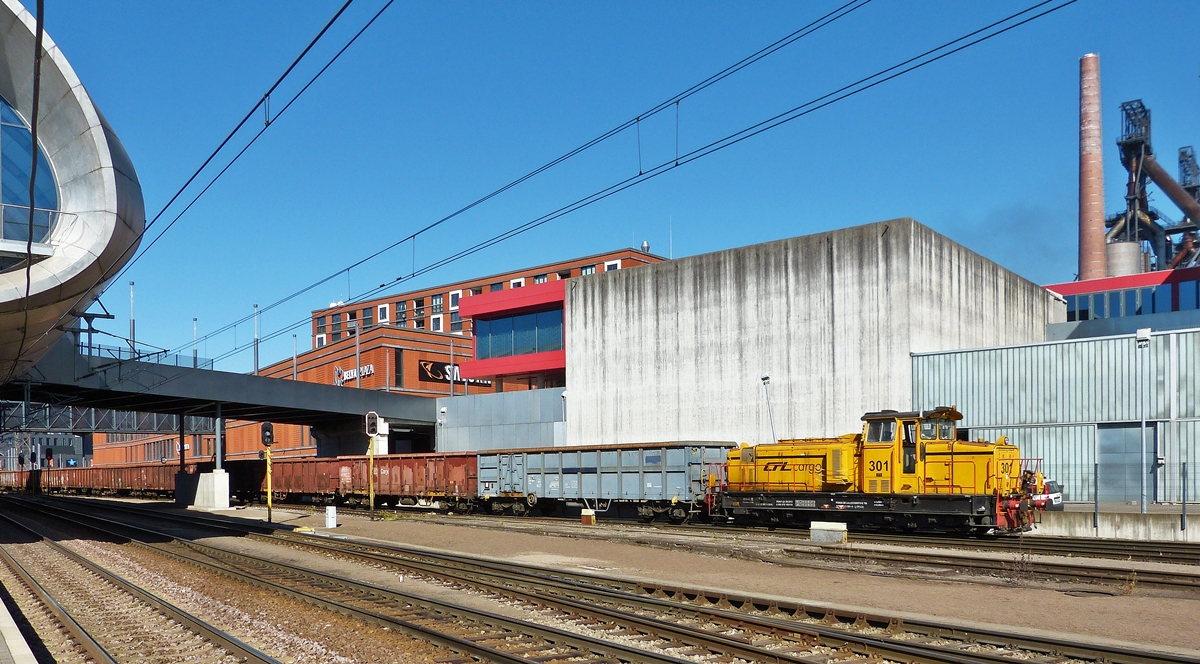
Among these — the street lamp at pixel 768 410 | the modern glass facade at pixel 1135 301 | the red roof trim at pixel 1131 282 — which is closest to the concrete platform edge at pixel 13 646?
the street lamp at pixel 768 410

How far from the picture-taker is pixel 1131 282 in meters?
58.1

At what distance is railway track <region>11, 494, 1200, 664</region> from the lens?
10203mm

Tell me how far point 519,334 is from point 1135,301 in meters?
38.3

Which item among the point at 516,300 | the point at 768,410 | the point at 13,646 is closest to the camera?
the point at 13,646

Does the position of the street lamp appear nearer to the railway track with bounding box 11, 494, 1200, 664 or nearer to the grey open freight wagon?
the grey open freight wagon

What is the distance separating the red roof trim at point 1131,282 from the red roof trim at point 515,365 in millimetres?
31438

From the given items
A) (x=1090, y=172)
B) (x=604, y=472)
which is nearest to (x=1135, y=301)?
(x=1090, y=172)

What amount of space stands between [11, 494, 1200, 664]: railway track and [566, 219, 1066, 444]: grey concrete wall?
22.8 metres

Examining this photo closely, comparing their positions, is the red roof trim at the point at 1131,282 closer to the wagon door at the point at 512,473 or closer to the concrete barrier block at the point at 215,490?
the wagon door at the point at 512,473

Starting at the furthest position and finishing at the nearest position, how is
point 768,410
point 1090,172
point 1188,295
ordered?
point 1090,172, point 1188,295, point 768,410

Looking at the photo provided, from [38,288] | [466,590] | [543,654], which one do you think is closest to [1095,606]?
[543,654]

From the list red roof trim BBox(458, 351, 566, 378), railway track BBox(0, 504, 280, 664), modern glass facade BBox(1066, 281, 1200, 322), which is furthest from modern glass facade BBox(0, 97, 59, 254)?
modern glass facade BBox(1066, 281, 1200, 322)

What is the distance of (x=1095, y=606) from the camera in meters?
13.8

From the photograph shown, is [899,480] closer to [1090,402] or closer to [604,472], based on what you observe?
[604,472]
